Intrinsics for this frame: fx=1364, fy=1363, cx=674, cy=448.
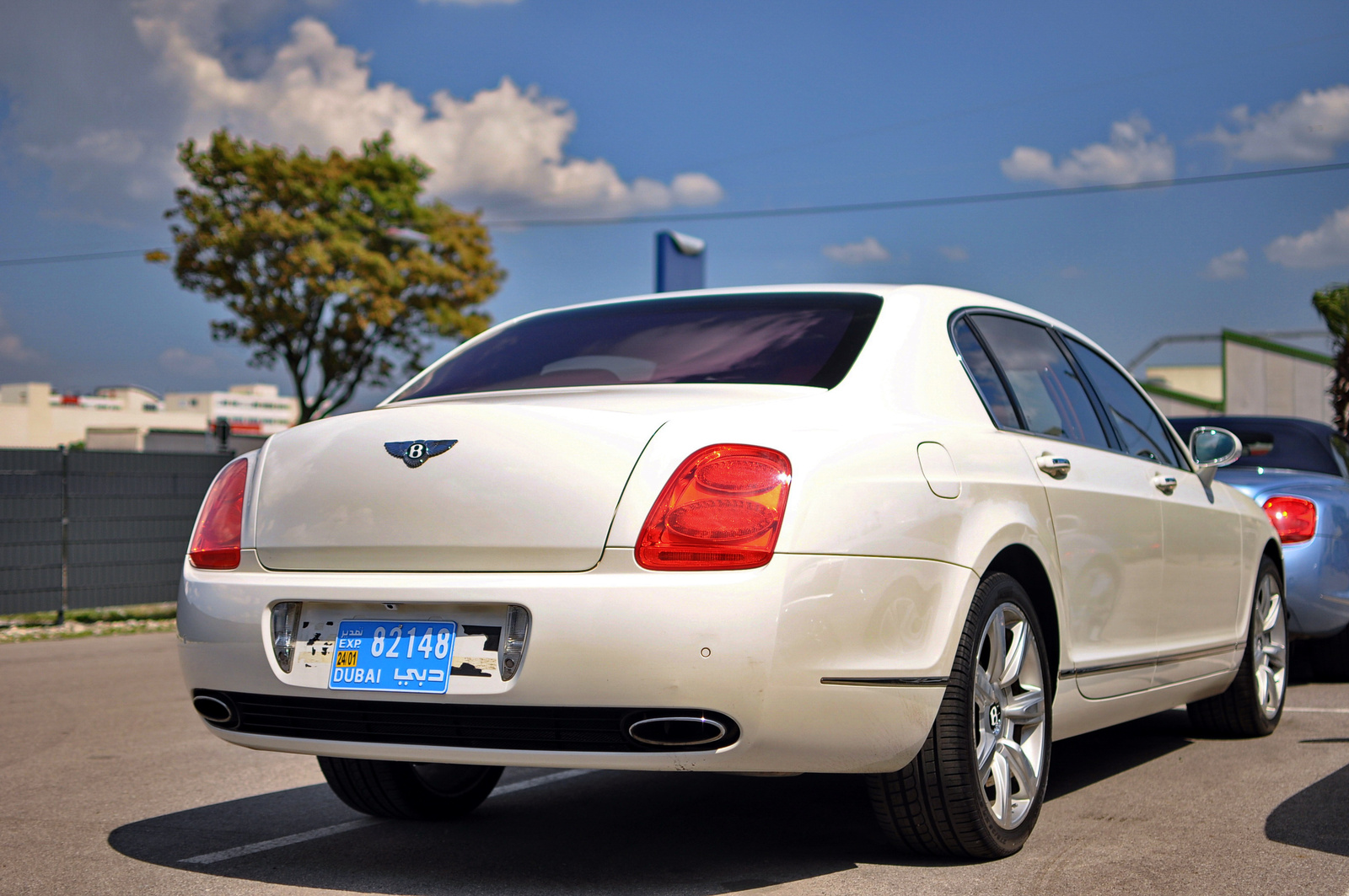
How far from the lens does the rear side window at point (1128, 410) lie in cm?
479

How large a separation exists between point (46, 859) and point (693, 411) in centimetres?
221

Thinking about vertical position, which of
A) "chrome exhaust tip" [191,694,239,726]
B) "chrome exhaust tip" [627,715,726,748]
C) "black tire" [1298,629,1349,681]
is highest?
"chrome exhaust tip" [627,715,726,748]

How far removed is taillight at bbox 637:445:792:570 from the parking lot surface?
0.90 m

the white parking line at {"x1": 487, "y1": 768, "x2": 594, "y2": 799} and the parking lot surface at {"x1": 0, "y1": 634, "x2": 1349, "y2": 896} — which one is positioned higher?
the parking lot surface at {"x1": 0, "y1": 634, "x2": 1349, "y2": 896}

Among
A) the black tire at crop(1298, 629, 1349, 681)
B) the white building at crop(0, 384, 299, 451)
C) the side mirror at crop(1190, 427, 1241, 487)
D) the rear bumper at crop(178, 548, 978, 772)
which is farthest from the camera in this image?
the white building at crop(0, 384, 299, 451)

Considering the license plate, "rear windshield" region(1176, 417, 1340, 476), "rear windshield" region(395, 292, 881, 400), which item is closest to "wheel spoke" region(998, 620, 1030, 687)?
"rear windshield" region(395, 292, 881, 400)

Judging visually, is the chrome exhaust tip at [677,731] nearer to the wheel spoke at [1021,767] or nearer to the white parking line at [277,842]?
the wheel spoke at [1021,767]

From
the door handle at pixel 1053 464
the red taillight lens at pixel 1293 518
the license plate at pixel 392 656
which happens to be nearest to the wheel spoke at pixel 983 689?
the door handle at pixel 1053 464

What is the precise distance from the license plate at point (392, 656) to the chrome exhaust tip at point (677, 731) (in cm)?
45

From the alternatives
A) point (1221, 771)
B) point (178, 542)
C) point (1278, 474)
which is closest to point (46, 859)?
point (1221, 771)

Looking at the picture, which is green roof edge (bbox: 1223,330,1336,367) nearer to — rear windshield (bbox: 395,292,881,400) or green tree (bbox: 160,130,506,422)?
green tree (bbox: 160,130,506,422)

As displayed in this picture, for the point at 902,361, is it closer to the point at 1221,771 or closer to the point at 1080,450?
the point at 1080,450

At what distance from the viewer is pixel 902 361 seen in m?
3.59

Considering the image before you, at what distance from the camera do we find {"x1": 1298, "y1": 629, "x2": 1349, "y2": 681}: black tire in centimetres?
749
